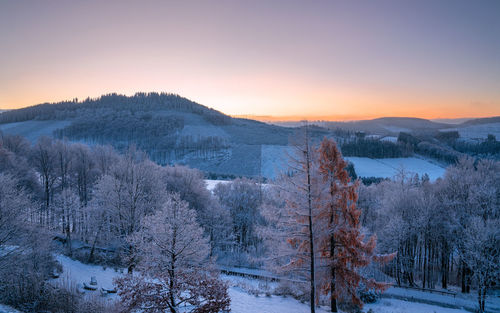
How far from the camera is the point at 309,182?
12.4m

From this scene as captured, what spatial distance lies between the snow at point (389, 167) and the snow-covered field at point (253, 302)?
75.4 metres

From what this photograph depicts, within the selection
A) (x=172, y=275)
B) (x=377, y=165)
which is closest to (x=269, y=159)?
(x=377, y=165)

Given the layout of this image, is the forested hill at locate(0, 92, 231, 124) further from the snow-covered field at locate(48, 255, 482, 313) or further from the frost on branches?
the frost on branches

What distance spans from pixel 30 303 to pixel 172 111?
16879cm

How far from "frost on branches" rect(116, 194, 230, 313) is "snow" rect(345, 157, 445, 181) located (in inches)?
3482

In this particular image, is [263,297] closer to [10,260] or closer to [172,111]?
[10,260]

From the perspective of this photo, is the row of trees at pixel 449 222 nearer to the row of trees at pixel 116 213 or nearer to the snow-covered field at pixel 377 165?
the row of trees at pixel 116 213

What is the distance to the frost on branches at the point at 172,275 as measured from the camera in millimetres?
10539

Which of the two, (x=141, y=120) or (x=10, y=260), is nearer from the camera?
(x=10, y=260)

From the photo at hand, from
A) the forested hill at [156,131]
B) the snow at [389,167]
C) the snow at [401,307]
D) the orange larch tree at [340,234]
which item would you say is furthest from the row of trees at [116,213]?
the snow at [389,167]

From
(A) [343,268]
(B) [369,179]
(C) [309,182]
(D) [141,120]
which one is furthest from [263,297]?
(D) [141,120]

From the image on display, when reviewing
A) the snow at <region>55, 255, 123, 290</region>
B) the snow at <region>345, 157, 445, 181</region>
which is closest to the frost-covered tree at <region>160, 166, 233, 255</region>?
the snow at <region>55, 255, 123, 290</region>

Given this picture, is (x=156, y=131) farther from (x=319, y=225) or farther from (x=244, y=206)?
(x=319, y=225)

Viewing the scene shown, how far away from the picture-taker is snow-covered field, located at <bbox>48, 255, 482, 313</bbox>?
1494 centimetres
